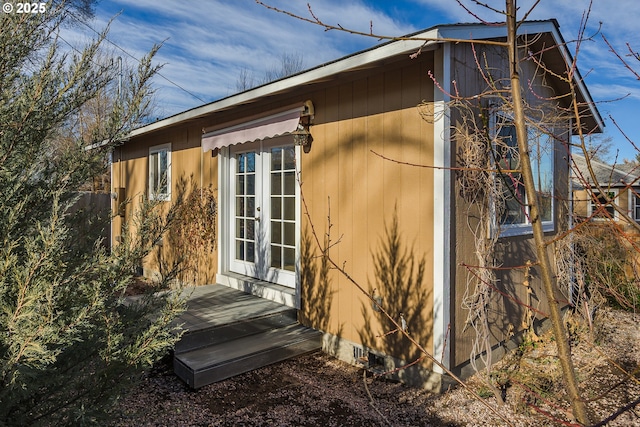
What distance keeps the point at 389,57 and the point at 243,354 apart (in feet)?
10.2

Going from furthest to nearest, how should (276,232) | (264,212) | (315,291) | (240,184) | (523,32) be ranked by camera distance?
(240,184) → (264,212) → (276,232) → (315,291) → (523,32)

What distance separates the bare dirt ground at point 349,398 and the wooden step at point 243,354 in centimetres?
8

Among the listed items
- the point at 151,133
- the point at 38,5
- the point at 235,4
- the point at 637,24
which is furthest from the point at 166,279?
the point at 235,4

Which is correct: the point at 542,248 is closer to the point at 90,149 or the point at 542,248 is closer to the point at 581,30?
the point at 581,30

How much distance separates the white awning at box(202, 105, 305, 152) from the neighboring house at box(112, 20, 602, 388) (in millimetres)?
22

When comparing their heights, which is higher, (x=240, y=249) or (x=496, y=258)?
(x=496, y=258)

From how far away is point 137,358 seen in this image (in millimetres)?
1767

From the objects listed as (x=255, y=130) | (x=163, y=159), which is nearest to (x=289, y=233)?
(x=255, y=130)

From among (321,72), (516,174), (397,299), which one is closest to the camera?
(397,299)

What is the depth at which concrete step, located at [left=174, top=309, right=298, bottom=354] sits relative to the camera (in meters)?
4.14

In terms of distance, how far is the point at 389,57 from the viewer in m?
3.61

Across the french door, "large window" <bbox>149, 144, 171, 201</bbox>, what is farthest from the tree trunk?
"large window" <bbox>149, 144, 171, 201</bbox>

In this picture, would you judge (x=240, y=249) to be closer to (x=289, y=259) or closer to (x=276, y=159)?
(x=289, y=259)

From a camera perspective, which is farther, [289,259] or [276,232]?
[276,232]
